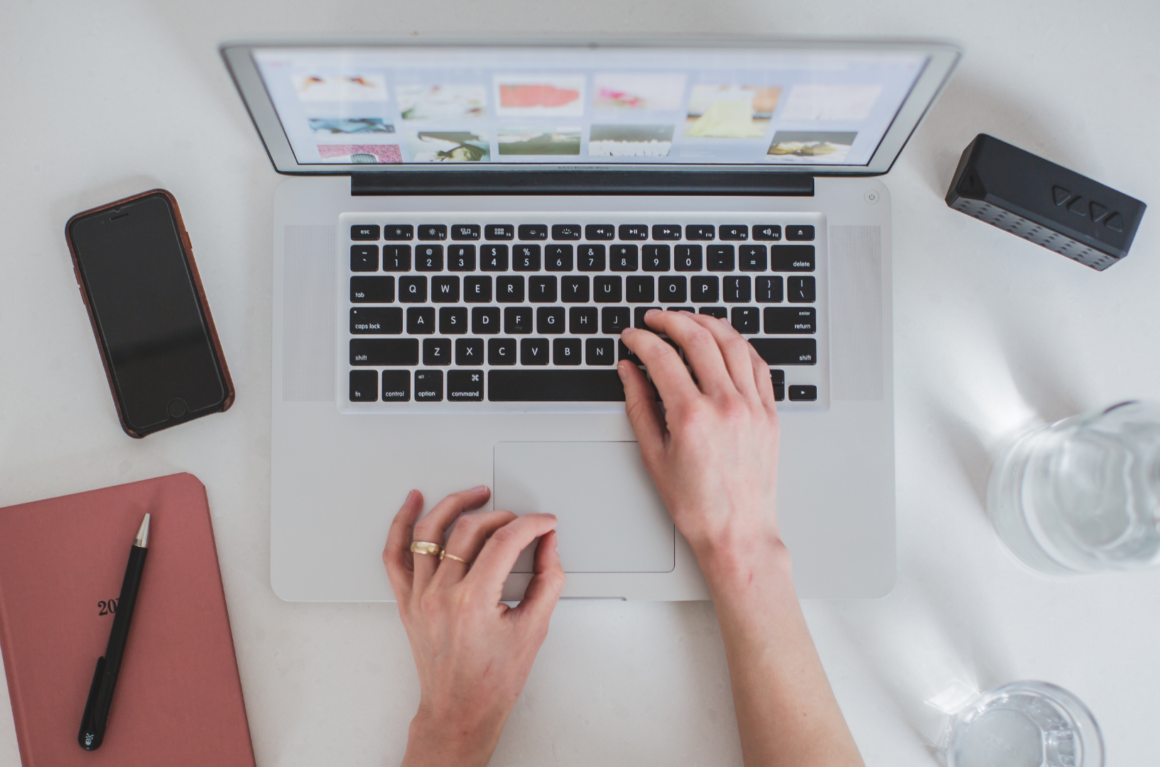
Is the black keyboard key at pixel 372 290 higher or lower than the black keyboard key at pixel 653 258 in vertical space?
lower

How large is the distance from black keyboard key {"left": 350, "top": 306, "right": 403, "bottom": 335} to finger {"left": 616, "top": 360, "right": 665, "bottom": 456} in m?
0.22

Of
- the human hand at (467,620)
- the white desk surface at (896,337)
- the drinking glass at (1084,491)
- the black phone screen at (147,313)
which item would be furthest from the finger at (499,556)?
the drinking glass at (1084,491)

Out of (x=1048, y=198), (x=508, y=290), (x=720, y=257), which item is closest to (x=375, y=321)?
(x=508, y=290)

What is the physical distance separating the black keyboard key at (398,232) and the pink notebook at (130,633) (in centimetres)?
34

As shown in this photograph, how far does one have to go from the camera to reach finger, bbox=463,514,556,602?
2.03 feet

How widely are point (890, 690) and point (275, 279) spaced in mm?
743

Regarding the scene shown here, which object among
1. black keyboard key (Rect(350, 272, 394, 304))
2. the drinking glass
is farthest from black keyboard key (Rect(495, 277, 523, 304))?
the drinking glass

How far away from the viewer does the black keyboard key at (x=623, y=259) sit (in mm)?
674

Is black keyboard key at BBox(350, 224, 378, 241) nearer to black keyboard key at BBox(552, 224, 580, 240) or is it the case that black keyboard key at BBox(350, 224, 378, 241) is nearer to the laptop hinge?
the laptop hinge

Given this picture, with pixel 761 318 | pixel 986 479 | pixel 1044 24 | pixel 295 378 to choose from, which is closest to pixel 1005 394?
pixel 986 479

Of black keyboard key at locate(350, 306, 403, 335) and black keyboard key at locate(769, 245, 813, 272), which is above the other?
black keyboard key at locate(769, 245, 813, 272)

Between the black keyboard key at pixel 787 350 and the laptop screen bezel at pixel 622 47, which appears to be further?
the black keyboard key at pixel 787 350

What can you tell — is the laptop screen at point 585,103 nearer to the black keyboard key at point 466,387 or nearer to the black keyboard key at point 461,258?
the black keyboard key at point 461,258

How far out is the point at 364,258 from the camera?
0.67 m
